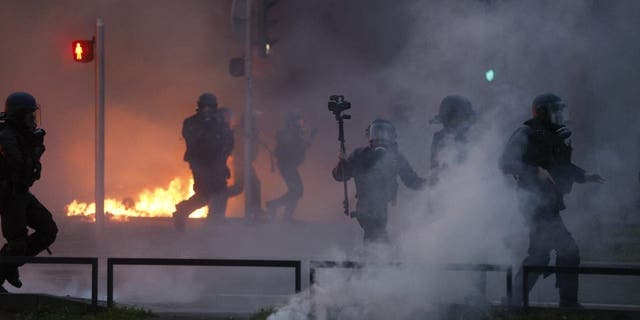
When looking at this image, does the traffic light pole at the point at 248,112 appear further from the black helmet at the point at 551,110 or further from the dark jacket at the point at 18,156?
the black helmet at the point at 551,110

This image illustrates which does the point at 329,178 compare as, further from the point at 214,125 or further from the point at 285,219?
the point at 214,125

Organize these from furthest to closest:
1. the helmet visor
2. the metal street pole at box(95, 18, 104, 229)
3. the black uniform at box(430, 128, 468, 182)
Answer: the metal street pole at box(95, 18, 104, 229) → the black uniform at box(430, 128, 468, 182) → the helmet visor

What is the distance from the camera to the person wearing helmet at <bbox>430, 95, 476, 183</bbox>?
893 cm

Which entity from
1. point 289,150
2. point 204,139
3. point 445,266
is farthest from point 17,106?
point 289,150

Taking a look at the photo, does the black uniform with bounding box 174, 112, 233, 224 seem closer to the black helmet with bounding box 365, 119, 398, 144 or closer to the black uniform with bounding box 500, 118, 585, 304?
the black helmet with bounding box 365, 119, 398, 144

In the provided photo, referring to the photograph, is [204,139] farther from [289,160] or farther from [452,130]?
[452,130]

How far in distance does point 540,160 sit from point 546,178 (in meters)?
0.22

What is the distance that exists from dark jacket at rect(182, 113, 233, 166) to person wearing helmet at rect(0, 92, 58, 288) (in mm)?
5727

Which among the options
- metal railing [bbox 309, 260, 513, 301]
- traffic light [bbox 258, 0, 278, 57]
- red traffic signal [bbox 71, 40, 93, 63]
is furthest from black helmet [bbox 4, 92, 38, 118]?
traffic light [bbox 258, 0, 278, 57]

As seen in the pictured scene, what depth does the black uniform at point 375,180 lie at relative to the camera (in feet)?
28.3

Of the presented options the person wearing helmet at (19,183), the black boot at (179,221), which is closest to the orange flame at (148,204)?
the black boot at (179,221)

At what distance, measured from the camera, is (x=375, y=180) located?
8.76 meters

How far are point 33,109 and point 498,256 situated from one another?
401cm

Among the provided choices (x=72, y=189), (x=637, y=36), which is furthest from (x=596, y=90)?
(x=72, y=189)
